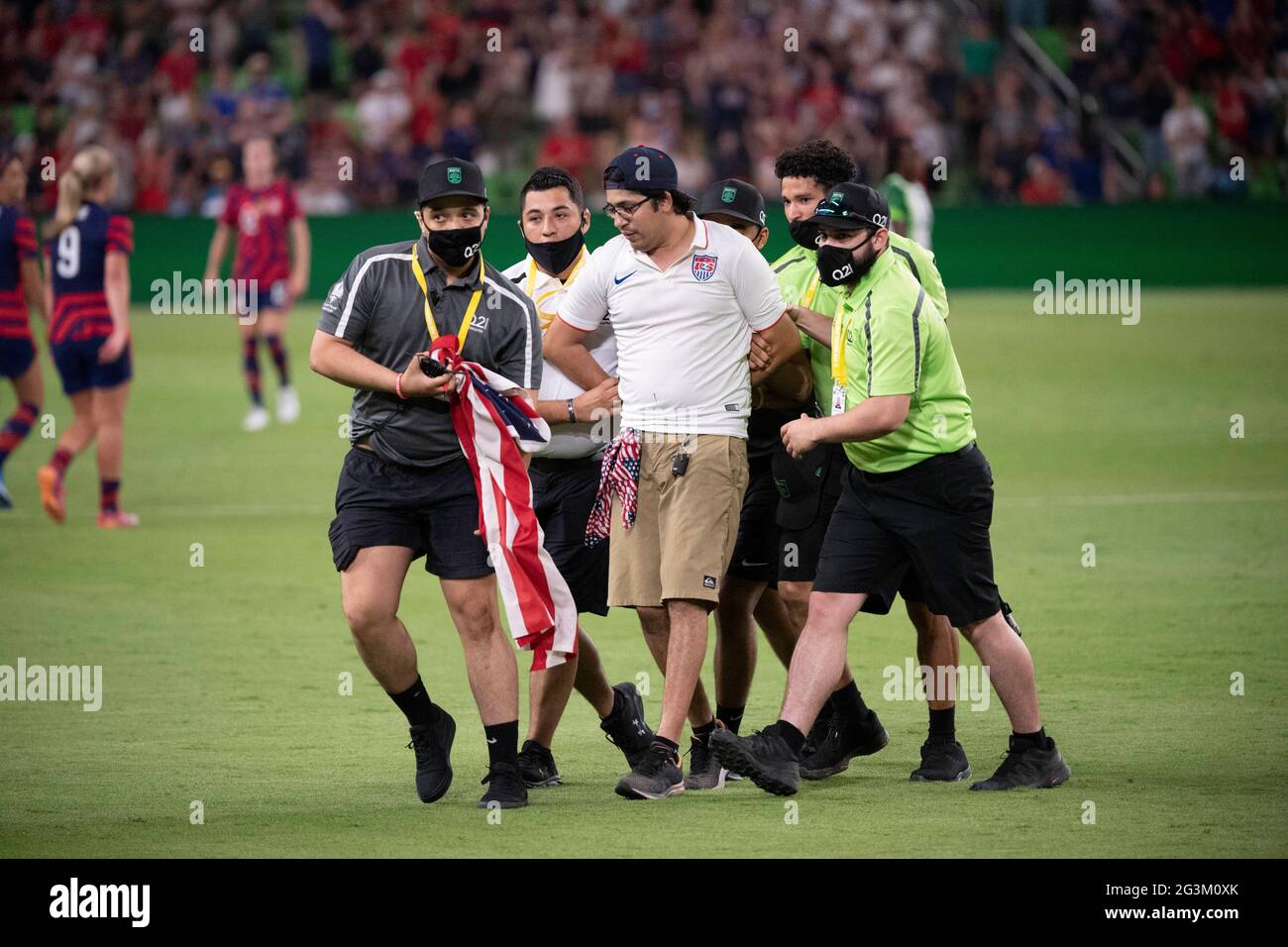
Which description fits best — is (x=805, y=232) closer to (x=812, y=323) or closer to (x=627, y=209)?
(x=812, y=323)

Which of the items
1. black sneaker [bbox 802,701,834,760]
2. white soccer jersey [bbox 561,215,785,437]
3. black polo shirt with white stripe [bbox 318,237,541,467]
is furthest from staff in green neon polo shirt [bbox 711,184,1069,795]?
black polo shirt with white stripe [bbox 318,237,541,467]

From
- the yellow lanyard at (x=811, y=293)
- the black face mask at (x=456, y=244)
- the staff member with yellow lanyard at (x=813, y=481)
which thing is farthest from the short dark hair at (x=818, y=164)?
the black face mask at (x=456, y=244)

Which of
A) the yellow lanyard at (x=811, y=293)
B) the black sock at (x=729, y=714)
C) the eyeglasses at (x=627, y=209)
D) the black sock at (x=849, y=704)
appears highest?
the eyeglasses at (x=627, y=209)

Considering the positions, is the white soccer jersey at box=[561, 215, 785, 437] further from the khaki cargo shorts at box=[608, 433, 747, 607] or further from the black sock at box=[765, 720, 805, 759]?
the black sock at box=[765, 720, 805, 759]

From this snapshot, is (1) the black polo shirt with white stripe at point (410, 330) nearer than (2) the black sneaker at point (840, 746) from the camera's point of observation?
Yes

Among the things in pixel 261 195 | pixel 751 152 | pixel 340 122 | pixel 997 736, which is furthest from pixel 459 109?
pixel 997 736

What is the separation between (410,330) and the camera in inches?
280

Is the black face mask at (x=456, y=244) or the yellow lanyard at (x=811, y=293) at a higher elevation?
the black face mask at (x=456, y=244)

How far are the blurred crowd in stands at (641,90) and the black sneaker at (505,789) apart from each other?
22377 mm

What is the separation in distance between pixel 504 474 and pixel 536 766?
1224 millimetres

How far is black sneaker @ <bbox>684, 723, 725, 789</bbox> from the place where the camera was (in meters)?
7.41

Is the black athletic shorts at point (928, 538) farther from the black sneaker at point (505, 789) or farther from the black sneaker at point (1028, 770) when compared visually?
the black sneaker at point (505, 789)

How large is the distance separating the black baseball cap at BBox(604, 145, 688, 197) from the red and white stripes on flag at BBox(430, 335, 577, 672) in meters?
0.87

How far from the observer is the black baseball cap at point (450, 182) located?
23.1 ft
